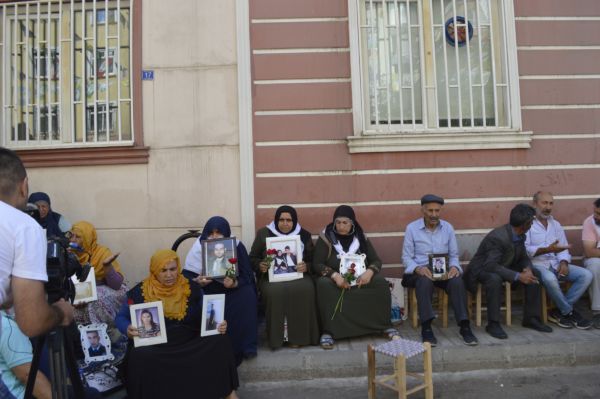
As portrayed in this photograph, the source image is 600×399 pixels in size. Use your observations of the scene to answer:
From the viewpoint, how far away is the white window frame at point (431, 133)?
19.8 ft

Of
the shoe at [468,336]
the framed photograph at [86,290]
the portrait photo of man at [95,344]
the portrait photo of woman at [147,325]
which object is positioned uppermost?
the framed photograph at [86,290]

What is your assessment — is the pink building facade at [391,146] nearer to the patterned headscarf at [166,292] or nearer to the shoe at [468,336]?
the shoe at [468,336]

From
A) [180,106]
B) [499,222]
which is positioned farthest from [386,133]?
[180,106]

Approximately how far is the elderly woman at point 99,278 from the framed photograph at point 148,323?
43.8 inches

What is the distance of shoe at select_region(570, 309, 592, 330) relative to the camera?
521cm

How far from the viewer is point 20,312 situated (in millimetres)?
2201

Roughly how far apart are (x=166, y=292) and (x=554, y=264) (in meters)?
4.03

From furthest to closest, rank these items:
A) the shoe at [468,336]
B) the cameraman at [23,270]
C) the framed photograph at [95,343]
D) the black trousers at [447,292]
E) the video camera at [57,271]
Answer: the black trousers at [447,292] < the shoe at [468,336] < the framed photograph at [95,343] < the video camera at [57,271] < the cameraman at [23,270]

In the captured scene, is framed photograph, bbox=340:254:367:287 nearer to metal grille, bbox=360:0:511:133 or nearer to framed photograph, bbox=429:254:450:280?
framed photograph, bbox=429:254:450:280

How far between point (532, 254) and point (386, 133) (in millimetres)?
2064

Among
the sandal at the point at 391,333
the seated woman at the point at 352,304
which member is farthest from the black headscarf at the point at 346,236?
the sandal at the point at 391,333

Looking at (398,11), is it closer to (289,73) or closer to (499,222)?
(289,73)

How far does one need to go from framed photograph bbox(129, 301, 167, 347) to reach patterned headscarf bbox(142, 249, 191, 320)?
0.22 metres

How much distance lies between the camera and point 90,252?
5.36 metres
